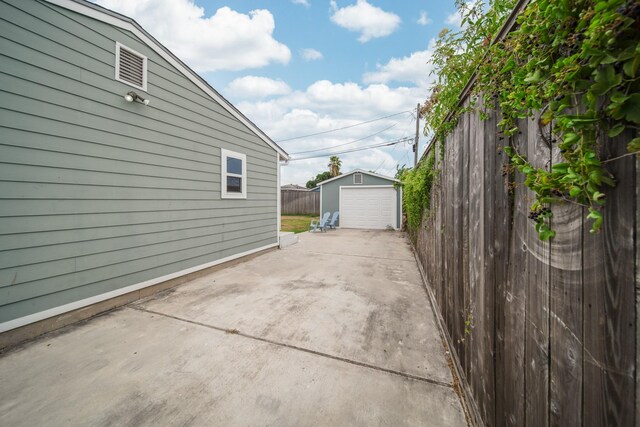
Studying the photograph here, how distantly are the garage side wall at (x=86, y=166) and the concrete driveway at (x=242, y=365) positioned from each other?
60 centimetres

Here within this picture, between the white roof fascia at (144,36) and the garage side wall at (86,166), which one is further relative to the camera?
the white roof fascia at (144,36)

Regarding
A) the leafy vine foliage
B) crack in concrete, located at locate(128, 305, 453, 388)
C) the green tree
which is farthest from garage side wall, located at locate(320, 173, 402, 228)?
the green tree

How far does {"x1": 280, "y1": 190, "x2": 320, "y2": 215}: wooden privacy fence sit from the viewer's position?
1722 centimetres

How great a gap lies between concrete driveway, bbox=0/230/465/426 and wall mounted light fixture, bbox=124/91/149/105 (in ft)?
8.92

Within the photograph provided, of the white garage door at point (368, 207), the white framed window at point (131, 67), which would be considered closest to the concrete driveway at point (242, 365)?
the white framed window at point (131, 67)

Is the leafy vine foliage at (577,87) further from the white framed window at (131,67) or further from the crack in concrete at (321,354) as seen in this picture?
the white framed window at (131,67)

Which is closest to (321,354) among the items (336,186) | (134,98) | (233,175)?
(134,98)

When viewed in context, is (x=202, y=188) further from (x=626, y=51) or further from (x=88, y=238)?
(x=626, y=51)

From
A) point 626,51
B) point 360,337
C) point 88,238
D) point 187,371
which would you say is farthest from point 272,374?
point 88,238

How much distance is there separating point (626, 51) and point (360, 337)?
2.52 meters

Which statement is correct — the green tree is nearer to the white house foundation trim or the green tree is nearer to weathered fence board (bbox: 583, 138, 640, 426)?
the white house foundation trim

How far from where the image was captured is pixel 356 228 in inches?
476

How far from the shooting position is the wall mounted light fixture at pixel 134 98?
3.32 m

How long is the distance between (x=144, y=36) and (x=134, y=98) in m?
0.96
